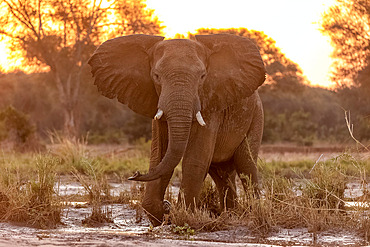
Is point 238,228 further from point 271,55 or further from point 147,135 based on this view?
point 271,55

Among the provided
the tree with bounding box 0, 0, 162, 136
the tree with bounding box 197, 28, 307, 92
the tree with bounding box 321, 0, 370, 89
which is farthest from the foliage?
the tree with bounding box 197, 28, 307, 92

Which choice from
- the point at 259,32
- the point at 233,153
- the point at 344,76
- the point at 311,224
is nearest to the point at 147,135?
the point at 259,32

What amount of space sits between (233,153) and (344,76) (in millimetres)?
18301

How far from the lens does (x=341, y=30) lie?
84.0 ft

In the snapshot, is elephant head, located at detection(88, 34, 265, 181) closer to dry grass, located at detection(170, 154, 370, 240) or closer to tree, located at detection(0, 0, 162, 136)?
dry grass, located at detection(170, 154, 370, 240)

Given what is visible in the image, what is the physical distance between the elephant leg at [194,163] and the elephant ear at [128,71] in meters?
0.55

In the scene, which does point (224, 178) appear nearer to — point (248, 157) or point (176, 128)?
point (248, 157)

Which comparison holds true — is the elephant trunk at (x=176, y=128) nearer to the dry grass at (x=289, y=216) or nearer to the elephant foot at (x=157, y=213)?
the dry grass at (x=289, y=216)

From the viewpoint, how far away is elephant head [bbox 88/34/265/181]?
6.76 metres

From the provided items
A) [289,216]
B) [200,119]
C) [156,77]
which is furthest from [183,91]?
[289,216]

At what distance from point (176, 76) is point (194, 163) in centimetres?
104

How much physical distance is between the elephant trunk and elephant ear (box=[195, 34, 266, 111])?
2.41ft

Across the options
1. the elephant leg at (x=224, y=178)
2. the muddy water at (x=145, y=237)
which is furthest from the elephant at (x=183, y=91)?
the elephant leg at (x=224, y=178)

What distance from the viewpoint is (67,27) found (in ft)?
83.9
